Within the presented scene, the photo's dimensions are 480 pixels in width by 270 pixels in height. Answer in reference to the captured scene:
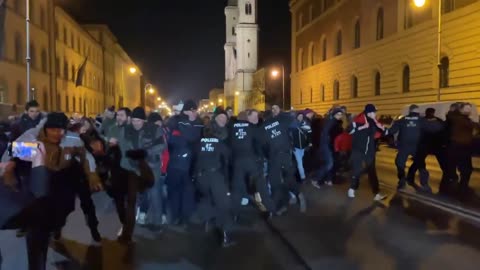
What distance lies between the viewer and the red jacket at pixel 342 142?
14.7m

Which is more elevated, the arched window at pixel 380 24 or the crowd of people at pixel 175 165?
the arched window at pixel 380 24

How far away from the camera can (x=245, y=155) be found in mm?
9133

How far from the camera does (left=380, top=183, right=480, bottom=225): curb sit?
9948 millimetres

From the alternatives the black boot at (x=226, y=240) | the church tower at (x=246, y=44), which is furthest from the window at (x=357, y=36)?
the church tower at (x=246, y=44)

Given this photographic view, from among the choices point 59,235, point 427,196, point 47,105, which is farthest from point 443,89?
point 47,105

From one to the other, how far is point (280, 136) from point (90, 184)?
147 inches

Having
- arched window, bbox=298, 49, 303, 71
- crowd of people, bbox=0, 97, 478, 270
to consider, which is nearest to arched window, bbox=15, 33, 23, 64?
crowd of people, bbox=0, 97, 478, 270

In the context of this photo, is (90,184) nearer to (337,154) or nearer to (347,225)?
(347,225)

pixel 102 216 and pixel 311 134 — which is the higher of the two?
pixel 311 134

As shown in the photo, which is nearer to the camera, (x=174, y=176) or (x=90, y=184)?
(x=90, y=184)

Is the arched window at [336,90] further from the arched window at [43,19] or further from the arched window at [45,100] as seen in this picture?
the arched window at [43,19]

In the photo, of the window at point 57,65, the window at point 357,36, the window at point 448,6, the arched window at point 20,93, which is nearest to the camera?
the window at point 448,6

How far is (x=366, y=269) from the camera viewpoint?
6594 millimetres

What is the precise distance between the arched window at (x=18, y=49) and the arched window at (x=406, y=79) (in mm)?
26324
